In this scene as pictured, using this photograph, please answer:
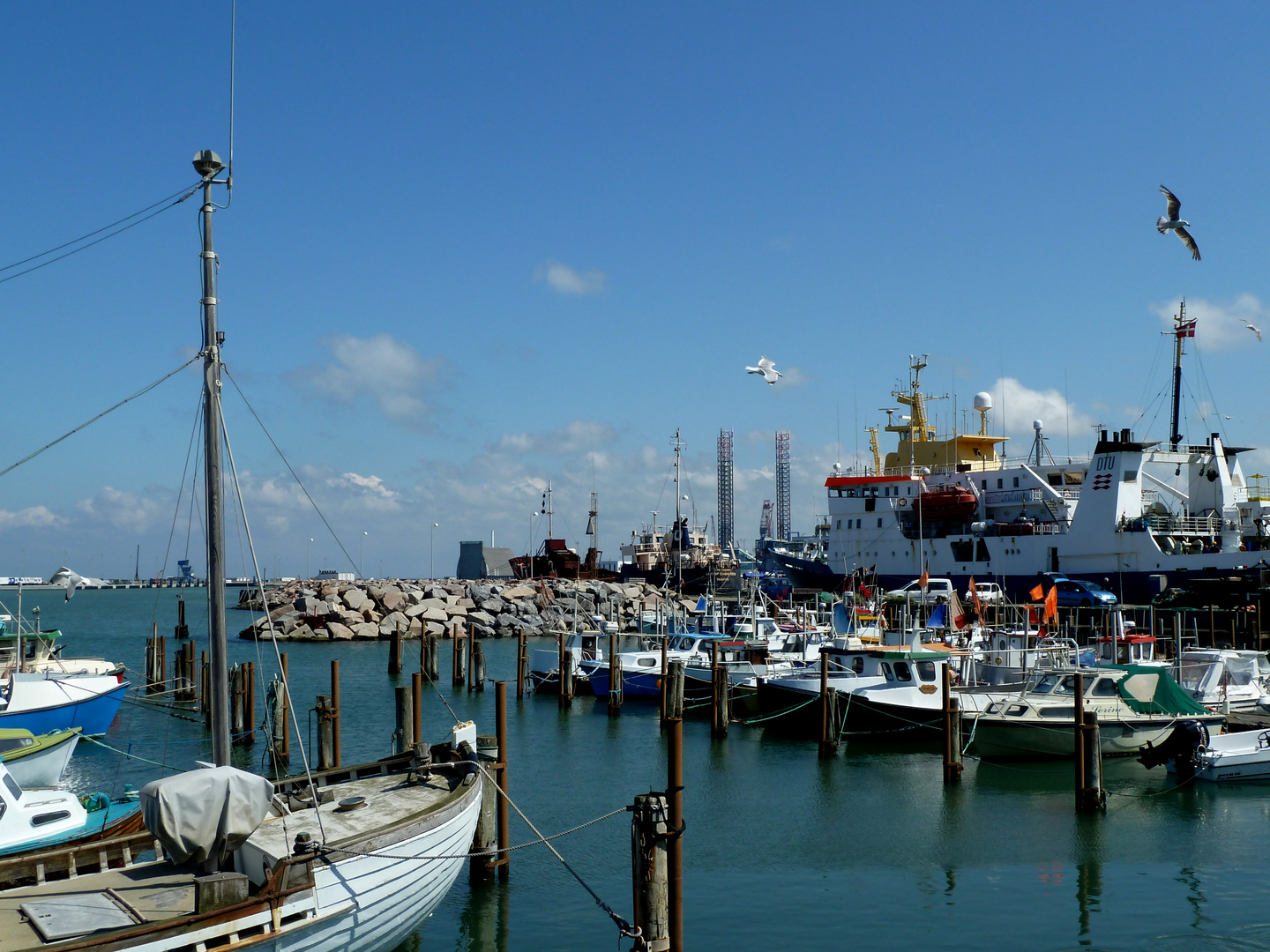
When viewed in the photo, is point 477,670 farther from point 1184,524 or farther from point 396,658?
point 1184,524

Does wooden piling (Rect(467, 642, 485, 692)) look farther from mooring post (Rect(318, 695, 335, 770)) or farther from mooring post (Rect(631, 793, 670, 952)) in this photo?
mooring post (Rect(631, 793, 670, 952))

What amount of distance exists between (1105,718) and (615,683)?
52.8 feet

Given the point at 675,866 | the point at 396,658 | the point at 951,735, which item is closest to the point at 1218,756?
the point at 951,735

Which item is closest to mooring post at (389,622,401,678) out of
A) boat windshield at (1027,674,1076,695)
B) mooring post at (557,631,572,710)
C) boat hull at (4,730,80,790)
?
mooring post at (557,631,572,710)

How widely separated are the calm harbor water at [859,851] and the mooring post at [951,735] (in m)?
0.46

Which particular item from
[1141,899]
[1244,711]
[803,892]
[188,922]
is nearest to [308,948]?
[188,922]

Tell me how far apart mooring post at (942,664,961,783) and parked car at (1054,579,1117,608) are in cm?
2765

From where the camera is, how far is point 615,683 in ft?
117

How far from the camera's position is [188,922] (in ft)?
31.5

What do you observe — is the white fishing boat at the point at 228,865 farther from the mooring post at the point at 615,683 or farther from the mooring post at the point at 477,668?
the mooring post at the point at 477,668

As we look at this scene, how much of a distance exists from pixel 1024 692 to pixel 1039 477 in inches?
1608

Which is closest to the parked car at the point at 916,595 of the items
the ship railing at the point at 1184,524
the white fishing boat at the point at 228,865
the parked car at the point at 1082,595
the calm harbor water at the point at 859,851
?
the parked car at the point at 1082,595

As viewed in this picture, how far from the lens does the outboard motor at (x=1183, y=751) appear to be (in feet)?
76.3

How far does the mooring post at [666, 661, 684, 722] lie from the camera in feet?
94.5
